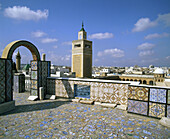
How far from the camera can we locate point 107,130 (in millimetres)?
3902

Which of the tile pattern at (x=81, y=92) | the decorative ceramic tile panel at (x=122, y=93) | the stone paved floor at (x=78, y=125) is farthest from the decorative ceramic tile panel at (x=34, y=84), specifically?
the decorative ceramic tile panel at (x=122, y=93)

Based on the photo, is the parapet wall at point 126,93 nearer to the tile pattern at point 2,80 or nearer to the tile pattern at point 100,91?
the tile pattern at point 100,91

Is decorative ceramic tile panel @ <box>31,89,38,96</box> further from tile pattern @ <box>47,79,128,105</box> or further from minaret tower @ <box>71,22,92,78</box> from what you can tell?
minaret tower @ <box>71,22,92,78</box>

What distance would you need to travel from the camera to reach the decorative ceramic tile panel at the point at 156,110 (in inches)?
188

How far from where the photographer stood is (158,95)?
4863 millimetres

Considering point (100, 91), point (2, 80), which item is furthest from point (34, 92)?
point (100, 91)

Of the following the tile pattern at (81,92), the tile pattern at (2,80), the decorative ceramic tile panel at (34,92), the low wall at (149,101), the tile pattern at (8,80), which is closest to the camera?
the low wall at (149,101)

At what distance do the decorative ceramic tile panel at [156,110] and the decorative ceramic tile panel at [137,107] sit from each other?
19cm

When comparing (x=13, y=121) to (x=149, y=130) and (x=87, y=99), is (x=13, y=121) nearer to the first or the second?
(x=87, y=99)

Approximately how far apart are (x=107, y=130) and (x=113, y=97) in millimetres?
2736

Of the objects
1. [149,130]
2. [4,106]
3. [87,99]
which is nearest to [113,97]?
[87,99]

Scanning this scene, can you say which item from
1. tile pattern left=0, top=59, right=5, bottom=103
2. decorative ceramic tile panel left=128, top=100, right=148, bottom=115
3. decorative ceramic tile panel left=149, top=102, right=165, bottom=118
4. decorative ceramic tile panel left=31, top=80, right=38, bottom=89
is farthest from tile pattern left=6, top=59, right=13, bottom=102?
decorative ceramic tile panel left=149, top=102, right=165, bottom=118

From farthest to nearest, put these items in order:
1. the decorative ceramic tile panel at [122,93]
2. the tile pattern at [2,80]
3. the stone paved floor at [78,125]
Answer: the decorative ceramic tile panel at [122,93]
the tile pattern at [2,80]
the stone paved floor at [78,125]

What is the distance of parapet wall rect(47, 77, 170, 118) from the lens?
189 inches
